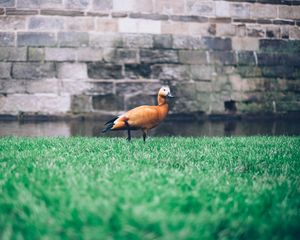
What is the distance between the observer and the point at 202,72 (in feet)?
27.6

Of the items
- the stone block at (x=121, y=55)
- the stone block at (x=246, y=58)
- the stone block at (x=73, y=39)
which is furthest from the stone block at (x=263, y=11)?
the stone block at (x=73, y=39)

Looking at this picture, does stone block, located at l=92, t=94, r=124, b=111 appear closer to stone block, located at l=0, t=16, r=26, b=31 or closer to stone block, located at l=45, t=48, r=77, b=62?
stone block, located at l=45, t=48, r=77, b=62

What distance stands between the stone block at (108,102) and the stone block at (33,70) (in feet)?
3.20

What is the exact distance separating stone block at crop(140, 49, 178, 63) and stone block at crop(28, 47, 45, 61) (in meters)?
1.94

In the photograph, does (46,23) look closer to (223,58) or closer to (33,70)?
(33,70)

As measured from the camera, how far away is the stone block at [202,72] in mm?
8383

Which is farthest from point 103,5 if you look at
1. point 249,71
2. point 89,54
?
point 249,71

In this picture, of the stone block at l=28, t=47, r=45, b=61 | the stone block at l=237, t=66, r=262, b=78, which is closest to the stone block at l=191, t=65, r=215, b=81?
the stone block at l=237, t=66, r=262, b=78

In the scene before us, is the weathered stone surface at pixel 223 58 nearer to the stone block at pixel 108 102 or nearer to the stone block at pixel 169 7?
the stone block at pixel 169 7

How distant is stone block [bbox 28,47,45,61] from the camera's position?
25.3 feet

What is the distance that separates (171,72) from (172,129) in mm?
1479

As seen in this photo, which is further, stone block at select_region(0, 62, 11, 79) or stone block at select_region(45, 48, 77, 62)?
stone block at select_region(45, 48, 77, 62)

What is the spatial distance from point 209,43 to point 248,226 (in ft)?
22.9

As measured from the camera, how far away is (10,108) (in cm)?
759
